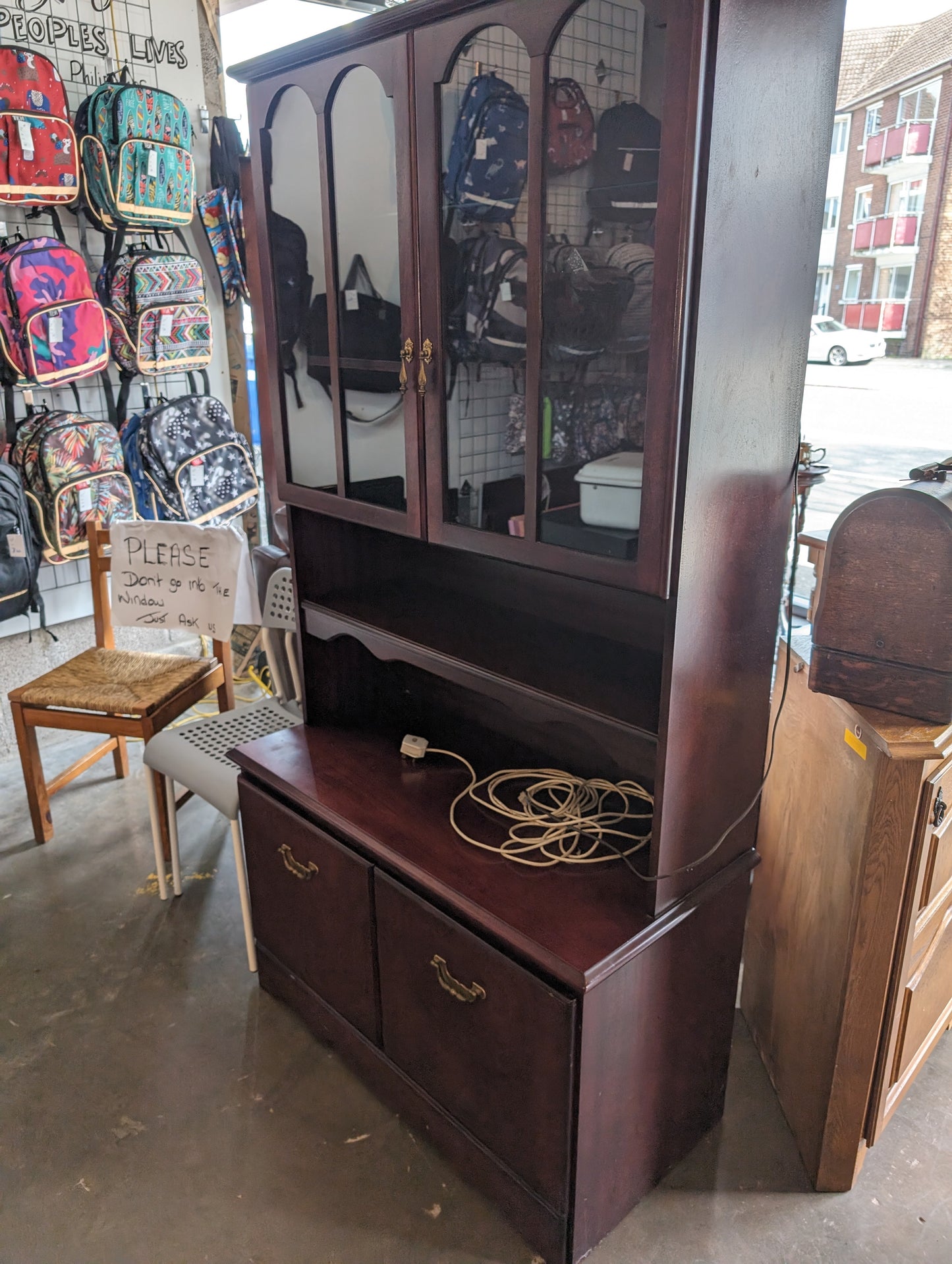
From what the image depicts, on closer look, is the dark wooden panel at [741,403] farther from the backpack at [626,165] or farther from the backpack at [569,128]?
the backpack at [569,128]

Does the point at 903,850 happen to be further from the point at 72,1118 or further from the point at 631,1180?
the point at 72,1118

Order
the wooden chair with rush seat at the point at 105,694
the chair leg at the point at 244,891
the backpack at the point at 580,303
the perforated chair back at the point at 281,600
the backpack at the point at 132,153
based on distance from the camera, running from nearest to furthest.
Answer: the backpack at the point at 580,303
the chair leg at the point at 244,891
the perforated chair back at the point at 281,600
the wooden chair with rush seat at the point at 105,694
the backpack at the point at 132,153

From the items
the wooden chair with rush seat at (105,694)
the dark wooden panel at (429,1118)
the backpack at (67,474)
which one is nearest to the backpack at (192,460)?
the backpack at (67,474)

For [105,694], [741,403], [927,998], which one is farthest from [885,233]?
[105,694]

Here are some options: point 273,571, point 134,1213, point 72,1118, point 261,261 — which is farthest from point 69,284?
point 134,1213

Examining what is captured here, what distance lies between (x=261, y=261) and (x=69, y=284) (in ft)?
4.77

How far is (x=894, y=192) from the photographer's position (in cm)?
165

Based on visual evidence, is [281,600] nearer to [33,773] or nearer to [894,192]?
[33,773]

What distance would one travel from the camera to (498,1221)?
5.07ft

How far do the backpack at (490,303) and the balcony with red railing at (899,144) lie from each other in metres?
0.88

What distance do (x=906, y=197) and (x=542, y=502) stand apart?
1.00m

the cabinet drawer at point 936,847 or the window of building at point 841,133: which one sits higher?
the window of building at point 841,133

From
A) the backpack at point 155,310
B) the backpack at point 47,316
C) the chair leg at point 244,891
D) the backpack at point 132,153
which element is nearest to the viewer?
the chair leg at point 244,891

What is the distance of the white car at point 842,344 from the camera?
69.4 inches
